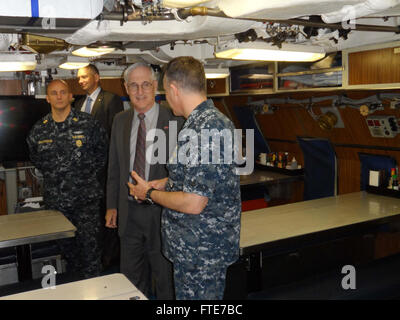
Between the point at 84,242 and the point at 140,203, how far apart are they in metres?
1.12

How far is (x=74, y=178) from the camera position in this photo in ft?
11.6

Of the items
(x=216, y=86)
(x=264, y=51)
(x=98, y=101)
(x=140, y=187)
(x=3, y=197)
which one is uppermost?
(x=264, y=51)

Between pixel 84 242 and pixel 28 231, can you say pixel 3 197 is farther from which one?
pixel 28 231

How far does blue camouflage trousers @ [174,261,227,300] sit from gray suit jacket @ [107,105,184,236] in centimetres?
85

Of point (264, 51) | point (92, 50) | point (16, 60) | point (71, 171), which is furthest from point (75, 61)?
point (264, 51)

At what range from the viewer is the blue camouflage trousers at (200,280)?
2043 millimetres

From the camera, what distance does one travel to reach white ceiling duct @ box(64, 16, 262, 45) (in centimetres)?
224

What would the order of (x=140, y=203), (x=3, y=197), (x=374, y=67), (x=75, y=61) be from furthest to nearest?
(x=3, y=197), (x=75, y=61), (x=374, y=67), (x=140, y=203)

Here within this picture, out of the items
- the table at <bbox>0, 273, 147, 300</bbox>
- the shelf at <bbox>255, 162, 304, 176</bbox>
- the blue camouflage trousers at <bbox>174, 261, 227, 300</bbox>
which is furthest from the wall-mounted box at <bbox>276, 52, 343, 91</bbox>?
the table at <bbox>0, 273, 147, 300</bbox>

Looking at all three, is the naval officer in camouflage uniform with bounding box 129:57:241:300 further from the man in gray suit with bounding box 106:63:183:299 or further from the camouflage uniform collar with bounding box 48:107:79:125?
the camouflage uniform collar with bounding box 48:107:79:125

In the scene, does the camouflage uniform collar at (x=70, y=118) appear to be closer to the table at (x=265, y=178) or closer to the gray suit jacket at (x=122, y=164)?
the gray suit jacket at (x=122, y=164)

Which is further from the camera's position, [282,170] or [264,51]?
[282,170]

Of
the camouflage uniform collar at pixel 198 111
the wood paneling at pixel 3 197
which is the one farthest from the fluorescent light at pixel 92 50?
the wood paneling at pixel 3 197

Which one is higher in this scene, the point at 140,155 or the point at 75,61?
the point at 75,61
